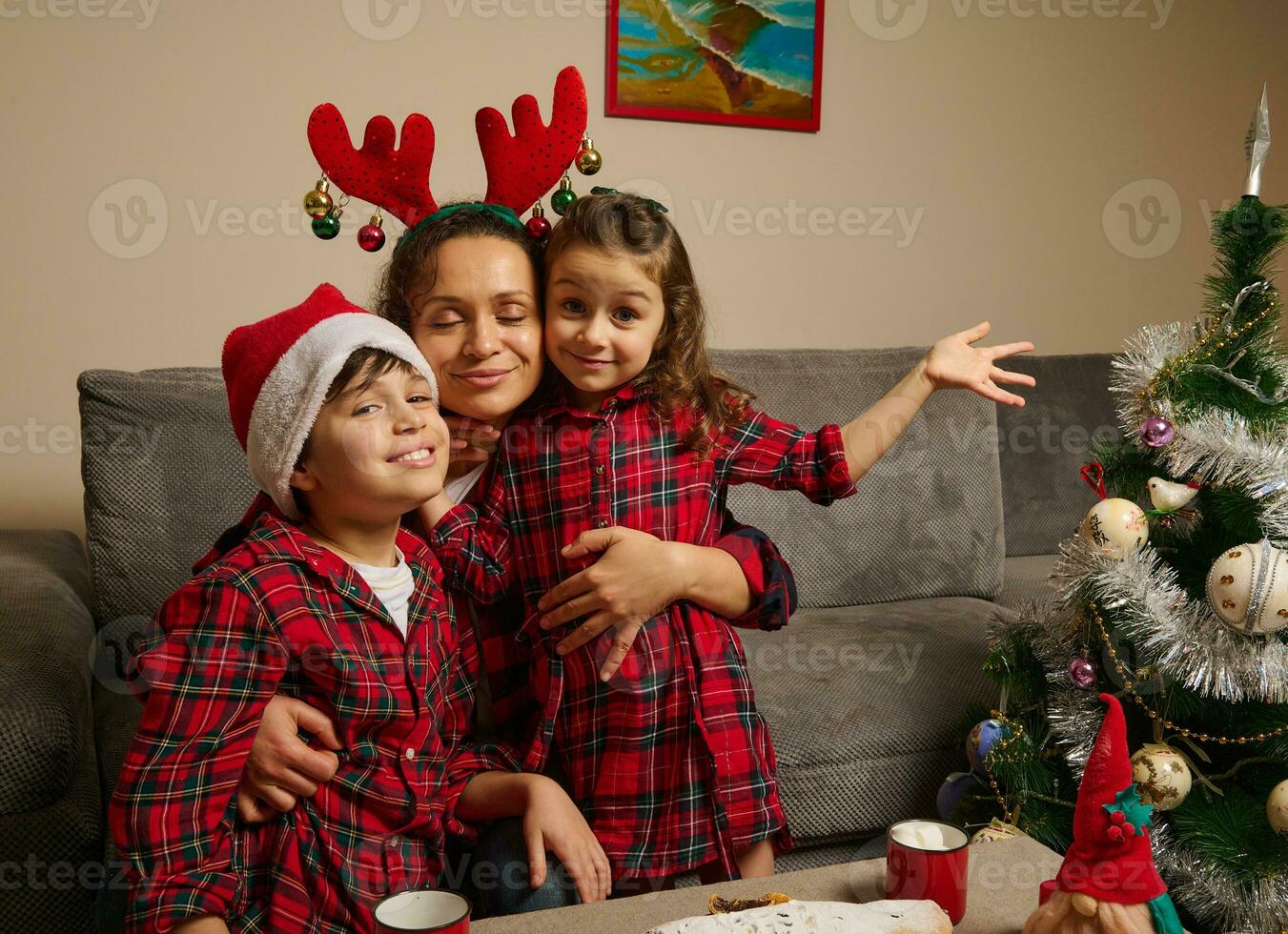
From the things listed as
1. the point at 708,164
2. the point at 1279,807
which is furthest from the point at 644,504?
the point at 708,164

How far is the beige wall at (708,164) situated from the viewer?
2.33 m

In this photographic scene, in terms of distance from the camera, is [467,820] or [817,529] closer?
[467,820]

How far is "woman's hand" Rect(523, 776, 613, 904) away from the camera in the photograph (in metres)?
1.20

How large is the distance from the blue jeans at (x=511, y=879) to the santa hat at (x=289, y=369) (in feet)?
1.45

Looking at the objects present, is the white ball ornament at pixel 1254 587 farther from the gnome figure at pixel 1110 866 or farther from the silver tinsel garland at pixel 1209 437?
the gnome figure at pixel 1110 866

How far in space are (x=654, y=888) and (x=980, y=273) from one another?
2426mm

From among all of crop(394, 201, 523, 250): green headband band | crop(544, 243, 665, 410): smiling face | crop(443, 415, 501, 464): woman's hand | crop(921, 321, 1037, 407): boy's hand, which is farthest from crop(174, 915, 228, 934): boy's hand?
crop(921, 321, 1037, 407): boy's hand

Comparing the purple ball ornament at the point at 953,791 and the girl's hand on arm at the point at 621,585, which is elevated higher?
the girl's hand on arm at the point at 621,585

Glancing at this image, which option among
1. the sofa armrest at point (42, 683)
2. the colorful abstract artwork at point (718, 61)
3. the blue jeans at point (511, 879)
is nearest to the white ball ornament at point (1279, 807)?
the blue jeans at point (511, 879)

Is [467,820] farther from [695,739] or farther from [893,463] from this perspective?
[893,463]

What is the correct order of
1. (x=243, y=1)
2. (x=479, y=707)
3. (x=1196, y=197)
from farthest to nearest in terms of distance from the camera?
1. (x=1196, y=197)
2. (x=243, y=1)
3. (x=479, y=707)

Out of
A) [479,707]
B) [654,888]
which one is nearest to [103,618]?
[479,707]

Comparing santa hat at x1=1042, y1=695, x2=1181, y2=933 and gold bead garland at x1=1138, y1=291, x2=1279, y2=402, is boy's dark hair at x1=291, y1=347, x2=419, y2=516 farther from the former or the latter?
gold bead garland at x1=1138, y1=291, x2=1279, y2=402

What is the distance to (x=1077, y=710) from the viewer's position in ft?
5.22
